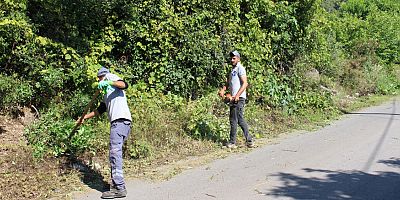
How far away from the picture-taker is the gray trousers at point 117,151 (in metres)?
5.71

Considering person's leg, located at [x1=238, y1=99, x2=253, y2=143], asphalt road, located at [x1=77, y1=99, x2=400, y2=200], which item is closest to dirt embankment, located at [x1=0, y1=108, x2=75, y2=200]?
Result: asphalt road, located at [x1=77, y1=99, x2=400, y2=200]

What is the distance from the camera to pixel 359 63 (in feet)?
67.1

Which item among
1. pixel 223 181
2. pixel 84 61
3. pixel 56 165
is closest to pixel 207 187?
pixel 223 181

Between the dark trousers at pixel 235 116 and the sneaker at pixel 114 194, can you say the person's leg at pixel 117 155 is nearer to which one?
the sneaker at pixel 114 194

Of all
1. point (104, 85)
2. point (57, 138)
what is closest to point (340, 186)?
point (104, 85)

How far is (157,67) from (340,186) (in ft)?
16.7

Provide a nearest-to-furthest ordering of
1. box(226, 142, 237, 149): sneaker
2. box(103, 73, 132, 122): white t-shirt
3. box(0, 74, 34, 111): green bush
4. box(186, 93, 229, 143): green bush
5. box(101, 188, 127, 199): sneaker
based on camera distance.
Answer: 1. box(101, 188, 127, 199): sneaker
2. box(103, 73, 132, 122): white t-shirt
3. box(0, 74, 34, 111): green bush
4. box(226, 142, 237, 149): sneaker
5. box(186, 93, 229, 143): green bush

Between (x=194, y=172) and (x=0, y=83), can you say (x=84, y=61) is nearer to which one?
(x=0, y=83)

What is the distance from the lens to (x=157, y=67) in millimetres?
9734

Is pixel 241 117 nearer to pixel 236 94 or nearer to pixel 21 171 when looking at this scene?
pixel 236 94

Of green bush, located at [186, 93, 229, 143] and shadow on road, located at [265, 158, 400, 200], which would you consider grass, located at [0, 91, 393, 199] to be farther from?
shadow on road, located at [265, 158, 400, 200]

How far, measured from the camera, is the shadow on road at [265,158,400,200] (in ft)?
18.7

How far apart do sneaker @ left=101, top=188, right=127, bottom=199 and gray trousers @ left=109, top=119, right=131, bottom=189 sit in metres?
0.05

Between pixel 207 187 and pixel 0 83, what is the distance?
430 centimetres
